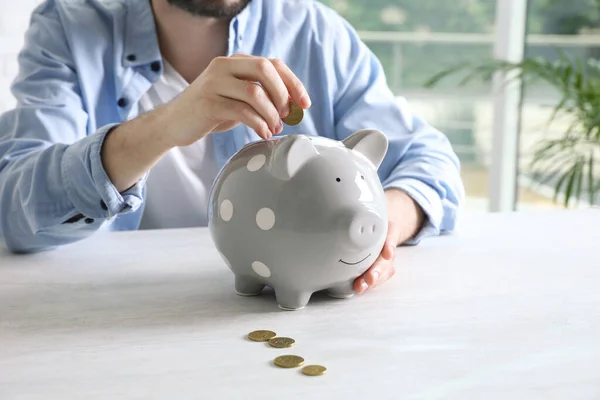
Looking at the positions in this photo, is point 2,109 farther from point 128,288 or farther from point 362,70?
point 128,288

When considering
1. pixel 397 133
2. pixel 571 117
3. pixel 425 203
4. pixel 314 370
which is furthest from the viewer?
pixel 571 117

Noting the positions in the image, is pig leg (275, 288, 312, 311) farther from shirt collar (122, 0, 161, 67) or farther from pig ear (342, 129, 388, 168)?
shirt collar (122, 0, 161, 67)

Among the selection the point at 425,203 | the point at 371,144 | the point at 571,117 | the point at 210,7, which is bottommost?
the point at 571,117

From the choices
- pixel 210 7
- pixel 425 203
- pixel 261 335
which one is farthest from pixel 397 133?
pixel 261 335

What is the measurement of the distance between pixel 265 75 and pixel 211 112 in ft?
0.29

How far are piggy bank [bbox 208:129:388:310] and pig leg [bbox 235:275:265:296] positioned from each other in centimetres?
1

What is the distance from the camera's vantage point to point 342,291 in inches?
32.7

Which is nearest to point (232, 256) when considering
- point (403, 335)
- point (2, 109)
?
point (403, 335)

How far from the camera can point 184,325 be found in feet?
2.49

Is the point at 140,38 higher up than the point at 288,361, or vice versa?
the point at 140,38

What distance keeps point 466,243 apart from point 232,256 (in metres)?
0.39

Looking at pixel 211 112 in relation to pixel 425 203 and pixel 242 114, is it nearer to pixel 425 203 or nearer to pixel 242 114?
pixel 242 114

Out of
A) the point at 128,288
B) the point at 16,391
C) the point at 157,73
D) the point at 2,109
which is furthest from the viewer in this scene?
the point at 2,109

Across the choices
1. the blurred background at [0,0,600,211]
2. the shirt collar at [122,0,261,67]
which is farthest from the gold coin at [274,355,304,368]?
the blurred background at [0,0,600,211]
